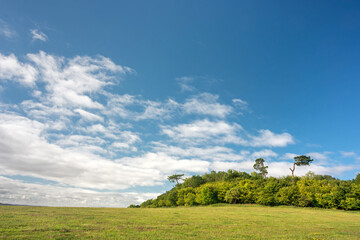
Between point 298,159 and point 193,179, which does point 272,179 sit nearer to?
point 298,159

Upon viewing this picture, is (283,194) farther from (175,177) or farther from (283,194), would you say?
(175,177)

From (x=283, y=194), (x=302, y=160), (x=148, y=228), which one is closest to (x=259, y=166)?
(x=302, y=160)

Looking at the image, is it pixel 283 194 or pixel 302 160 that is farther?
pixel 302 160

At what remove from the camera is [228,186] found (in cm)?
11062

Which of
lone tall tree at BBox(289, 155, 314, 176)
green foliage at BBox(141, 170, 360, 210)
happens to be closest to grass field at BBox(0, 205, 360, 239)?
green foliage at BBox(141, 170, 360, 210)

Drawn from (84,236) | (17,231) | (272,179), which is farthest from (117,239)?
(272,179)

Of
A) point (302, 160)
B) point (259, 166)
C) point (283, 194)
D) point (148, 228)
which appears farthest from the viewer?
point (259, 166)

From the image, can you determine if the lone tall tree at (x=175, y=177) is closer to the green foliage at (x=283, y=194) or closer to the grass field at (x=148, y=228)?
the green foliage at (x=283, y=194)

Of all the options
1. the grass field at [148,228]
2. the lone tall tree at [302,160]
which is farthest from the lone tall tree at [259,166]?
the grass field at [148,228]

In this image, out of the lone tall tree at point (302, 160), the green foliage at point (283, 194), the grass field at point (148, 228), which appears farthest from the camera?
the lone tall tree at point (302, 160)

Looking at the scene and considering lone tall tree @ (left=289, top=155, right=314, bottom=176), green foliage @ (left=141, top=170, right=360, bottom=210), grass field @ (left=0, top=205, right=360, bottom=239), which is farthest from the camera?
lone tall tree @ (left=289, top=155, right=314, bottom=176)

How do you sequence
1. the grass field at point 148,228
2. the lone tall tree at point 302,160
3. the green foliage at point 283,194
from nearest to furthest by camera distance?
the grass field at point 148,228 → the green foliage at point 283,194 → the lone tall tree at point 302,160

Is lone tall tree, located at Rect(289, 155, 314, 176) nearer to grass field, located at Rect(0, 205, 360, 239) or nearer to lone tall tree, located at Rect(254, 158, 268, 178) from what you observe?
lone tall tree, located at Rect(254, 158, 268, 178)

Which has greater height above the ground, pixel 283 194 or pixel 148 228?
pixel 283 194
